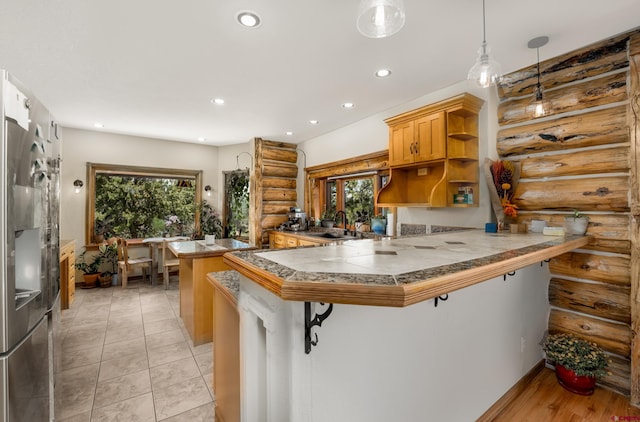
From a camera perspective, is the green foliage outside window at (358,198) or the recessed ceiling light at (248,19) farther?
the green foliage outside window at (358,198)

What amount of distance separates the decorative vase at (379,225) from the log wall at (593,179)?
158 cm

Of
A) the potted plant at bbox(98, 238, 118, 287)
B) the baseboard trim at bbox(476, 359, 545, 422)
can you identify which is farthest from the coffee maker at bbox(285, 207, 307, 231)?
the baseboard trim at bbox(476, 359, 545, 422)

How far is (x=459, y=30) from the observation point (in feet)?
6.84

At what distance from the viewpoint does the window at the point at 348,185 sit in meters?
4.17

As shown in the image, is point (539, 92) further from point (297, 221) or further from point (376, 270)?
point (297, 221)

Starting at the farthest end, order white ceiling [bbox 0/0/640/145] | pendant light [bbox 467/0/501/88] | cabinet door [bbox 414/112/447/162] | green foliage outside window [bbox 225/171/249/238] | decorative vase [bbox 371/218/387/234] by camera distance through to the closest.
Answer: green foliage outside window [bbox 225/171/249/238], decorative vase [bbox 371/218/387/234], cabinet door [bbox 414/112/447/162], white ceiling [bbox 0/0/640/145], pendant light [bbox 467/0/501/88]

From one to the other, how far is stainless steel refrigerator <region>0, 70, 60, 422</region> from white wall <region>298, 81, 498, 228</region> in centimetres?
330

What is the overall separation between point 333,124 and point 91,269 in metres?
4.88

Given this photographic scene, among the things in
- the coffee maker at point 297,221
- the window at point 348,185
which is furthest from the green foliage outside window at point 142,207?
the window at point 348,185

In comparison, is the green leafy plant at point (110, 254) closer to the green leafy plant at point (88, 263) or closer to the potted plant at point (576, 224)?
the green leafy plant at point (88, 263)

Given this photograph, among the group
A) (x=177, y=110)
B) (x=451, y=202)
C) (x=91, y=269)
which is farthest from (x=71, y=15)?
(x=91, y=269)

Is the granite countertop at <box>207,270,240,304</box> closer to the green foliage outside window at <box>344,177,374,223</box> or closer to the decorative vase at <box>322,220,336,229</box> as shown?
the green foliage outside window at <box>344,177,374,223</box>

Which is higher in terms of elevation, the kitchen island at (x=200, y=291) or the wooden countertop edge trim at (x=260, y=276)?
the wooden countertop edge trim at (x=260, y=276)

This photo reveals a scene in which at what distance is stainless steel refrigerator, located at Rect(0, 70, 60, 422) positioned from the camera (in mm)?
1270
